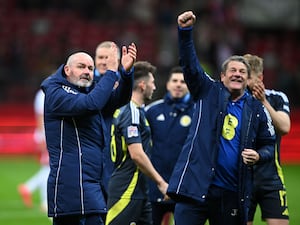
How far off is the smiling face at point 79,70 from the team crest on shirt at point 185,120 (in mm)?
2731

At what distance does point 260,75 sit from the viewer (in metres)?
10.2

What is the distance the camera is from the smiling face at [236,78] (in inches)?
365

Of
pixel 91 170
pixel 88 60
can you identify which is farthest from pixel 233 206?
pixel 88 60

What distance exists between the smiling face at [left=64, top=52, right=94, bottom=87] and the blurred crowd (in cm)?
1728

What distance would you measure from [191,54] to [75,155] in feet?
5.01

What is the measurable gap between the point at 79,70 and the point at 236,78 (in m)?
1.64

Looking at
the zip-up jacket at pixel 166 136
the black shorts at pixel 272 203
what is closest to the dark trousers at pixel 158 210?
the zip-up jacket at pixel 166 136

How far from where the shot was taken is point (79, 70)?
8867mm

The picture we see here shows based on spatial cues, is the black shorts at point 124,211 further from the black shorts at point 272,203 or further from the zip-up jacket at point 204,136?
the black shorts at point 272,203

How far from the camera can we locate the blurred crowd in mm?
26734

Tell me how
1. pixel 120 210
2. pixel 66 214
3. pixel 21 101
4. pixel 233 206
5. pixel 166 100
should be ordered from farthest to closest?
pixel 21 101 → pixel 166 100 → pixel 120 210 → pixel 233 206 → pixel 66 214

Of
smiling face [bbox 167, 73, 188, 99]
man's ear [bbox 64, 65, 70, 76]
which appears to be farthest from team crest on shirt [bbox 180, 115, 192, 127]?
man's ear [bbox 64, 65, 70, 76]

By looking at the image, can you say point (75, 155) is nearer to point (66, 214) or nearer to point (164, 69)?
point (66, 214)

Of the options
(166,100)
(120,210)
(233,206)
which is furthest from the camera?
(166,100)
